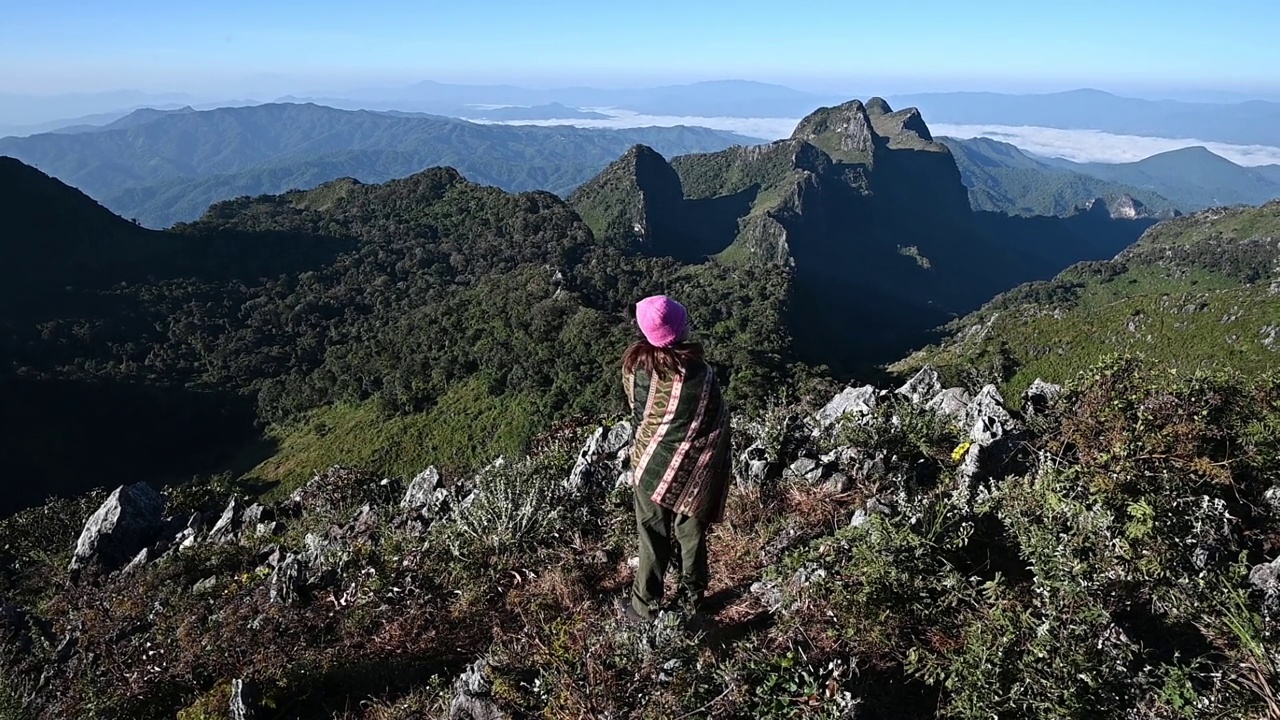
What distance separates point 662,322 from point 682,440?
0.62 m

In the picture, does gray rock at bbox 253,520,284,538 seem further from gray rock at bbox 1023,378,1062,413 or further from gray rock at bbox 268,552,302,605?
gray rock at bbox 1023,378,1062,413

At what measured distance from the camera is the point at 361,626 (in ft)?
15.3

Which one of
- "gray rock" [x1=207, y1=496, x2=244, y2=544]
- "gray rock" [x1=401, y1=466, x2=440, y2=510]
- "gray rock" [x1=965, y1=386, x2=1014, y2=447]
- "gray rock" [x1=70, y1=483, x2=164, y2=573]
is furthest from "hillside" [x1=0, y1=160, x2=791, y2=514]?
"gray rock" [x1=965, y1=386, x2=1014, y2=447]

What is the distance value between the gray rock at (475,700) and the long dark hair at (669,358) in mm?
1763

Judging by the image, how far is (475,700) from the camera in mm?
3416

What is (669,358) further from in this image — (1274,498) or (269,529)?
(269,529)

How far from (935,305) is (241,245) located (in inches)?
3327

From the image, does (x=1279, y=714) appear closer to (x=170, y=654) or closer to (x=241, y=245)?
(x=170, y=654)

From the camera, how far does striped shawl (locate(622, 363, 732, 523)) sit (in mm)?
3457

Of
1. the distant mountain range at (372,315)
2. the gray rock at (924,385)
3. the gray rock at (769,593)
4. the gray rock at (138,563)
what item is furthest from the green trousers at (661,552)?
the distant mountain range at (372,315)

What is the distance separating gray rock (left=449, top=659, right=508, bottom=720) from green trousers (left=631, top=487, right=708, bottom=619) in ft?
2.81

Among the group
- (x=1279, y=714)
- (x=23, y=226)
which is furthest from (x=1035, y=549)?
(x=23, y=226)

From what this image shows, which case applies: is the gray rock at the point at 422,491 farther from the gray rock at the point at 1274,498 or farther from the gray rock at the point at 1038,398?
the gray rock at the point at 1274,498

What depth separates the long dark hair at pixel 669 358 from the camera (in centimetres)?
340
